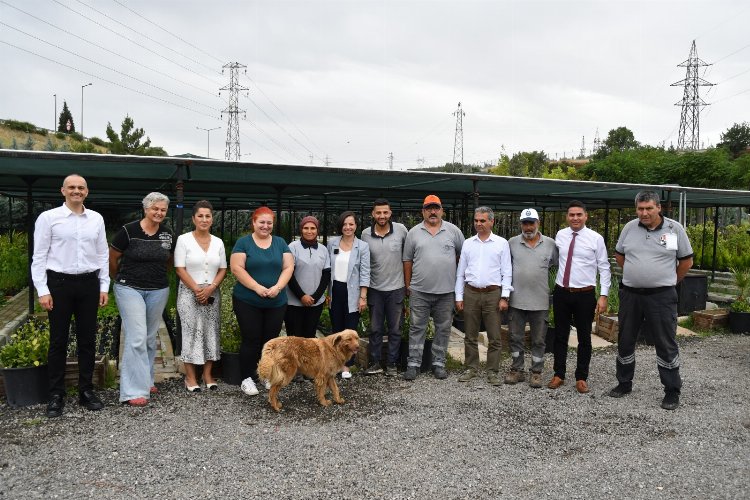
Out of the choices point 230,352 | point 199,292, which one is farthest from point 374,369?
point 199,292

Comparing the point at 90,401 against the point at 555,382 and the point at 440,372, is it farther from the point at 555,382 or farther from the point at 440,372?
the point at 555,382

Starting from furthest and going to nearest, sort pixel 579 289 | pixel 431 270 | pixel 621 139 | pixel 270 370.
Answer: pixel 621 139 → pixel 431 270 → pixel 579 289 → pixel 270 370

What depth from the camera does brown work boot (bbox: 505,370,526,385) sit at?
5312mm

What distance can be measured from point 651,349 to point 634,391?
6.82 feet

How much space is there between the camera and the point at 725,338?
7.70 meters

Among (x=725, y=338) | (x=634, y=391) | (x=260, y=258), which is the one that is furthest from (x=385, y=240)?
(x=725, y=338)

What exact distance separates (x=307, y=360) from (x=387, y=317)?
1127 millimetres

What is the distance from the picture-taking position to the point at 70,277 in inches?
164

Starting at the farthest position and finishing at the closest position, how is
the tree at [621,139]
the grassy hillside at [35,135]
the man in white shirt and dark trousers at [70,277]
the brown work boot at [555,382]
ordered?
the tree at [621,139] → the grassy hillside at [35,135] → the brown work boot at [555,382] → the man in white shirt and dark trousers at [70,277]

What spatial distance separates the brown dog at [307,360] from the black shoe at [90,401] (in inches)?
51.1

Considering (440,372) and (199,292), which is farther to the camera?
(440,372)

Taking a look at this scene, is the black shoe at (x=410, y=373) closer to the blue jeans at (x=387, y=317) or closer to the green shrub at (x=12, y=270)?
the blue jeans at (x=387, y=317)

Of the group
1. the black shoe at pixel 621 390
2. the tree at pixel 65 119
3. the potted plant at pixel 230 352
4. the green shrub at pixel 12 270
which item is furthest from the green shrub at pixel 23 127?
the black shoe at pixel 621 390

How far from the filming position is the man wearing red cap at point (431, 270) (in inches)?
205
